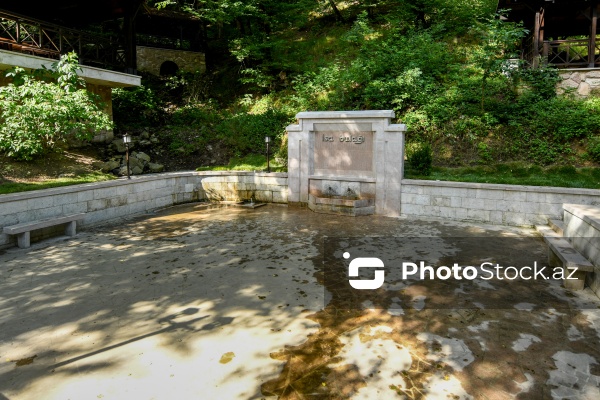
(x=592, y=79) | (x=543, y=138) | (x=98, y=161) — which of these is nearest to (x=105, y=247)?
(x=98, y=161)

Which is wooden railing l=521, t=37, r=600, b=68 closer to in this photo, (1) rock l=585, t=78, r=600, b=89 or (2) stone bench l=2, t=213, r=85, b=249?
(1) rock l=585, t=78, r=600, b=89

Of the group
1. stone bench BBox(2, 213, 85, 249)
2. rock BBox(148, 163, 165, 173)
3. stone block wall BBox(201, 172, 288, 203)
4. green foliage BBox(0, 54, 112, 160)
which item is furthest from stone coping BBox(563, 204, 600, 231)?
rock BBox(148, 163, 165, 173)

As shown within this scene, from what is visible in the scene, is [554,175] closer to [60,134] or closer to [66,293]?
[66,293]

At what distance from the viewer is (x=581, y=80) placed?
15164mm

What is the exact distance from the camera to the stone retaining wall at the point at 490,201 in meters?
9.66

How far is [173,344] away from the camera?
4.55 meters

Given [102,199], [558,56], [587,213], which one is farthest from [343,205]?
[558,56]

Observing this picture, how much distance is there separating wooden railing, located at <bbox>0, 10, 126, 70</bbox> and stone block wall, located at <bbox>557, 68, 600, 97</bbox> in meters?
18.7

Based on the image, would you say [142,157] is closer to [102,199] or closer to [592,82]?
[102,199]

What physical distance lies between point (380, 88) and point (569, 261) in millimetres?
11254

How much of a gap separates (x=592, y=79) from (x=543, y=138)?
4832 millimetres

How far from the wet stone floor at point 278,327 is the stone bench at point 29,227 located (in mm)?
332

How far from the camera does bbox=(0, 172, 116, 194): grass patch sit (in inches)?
380

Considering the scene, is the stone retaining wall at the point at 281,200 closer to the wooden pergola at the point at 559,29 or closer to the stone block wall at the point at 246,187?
the stone block wall at the point at 246,187
